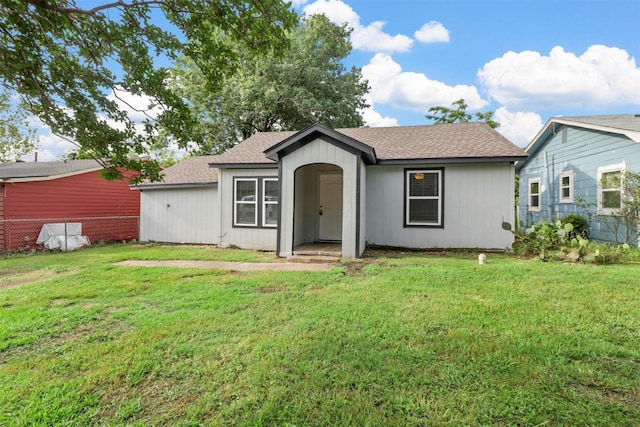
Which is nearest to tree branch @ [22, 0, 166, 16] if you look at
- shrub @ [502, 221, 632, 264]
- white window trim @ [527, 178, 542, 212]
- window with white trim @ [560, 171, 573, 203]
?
shrub @ [502, 221, 632, 264]

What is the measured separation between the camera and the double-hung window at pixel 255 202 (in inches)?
378

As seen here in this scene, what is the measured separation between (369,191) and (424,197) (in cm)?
154

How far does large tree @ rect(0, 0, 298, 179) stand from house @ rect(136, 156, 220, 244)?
708 centimetres

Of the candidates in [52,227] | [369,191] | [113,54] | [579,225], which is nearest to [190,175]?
[52,227]

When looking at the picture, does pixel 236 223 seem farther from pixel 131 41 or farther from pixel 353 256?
pixel 131 41

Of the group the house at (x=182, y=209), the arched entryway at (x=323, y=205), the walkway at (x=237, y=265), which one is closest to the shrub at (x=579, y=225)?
the arched entryway at (x=323, y=205)

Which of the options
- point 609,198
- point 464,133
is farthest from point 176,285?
point 609,198

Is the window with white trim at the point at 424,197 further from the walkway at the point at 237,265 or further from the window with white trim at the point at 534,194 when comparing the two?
the window with white trim at the point at 534,194

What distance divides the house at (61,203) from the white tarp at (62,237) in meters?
0.29

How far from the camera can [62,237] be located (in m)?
11.0

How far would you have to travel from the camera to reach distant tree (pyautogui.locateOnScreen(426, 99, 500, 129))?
77.5 feet

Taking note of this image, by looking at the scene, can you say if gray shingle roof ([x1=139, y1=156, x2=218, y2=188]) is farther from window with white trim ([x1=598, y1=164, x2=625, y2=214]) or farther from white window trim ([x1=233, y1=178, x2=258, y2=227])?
window with white trim ([x1=598, y1=164, x2=625, y2=214])

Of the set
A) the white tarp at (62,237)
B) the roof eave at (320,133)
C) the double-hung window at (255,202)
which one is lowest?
the white tarp at (62,237)

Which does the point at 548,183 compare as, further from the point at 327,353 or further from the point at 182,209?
the point at 182,209
